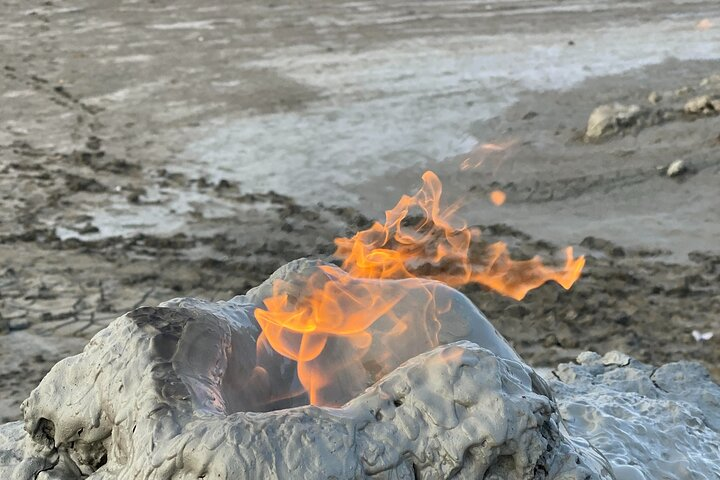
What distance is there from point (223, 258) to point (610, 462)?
173 inches

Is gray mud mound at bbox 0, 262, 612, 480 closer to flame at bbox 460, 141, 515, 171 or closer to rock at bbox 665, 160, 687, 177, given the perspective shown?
rock at bbox 665, 160, 687, 177

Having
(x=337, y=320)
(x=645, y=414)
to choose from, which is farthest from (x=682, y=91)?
(x=337, y=320)

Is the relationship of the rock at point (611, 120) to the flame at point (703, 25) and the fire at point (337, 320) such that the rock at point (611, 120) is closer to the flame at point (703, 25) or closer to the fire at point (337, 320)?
the flame at point (703, 25)

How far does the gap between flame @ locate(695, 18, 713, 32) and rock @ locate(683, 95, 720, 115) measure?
403cm

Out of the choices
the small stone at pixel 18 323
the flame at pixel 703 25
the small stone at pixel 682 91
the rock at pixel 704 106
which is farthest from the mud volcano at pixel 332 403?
the flame at pixel 703 25

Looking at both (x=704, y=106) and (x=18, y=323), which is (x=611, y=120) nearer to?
→ (x=704, y=106)

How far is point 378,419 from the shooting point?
1.61m

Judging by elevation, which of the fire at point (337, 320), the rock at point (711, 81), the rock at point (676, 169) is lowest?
the rock at point (676, 169)

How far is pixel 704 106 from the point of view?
798cm

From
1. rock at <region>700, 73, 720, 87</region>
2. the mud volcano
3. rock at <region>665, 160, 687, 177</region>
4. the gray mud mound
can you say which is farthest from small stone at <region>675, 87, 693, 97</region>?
the gray mud mound

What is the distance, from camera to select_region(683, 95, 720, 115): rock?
312 inches

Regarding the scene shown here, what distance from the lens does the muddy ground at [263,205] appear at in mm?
5188

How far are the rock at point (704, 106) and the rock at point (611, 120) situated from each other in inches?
19.4

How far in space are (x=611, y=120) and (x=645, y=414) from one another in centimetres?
598
